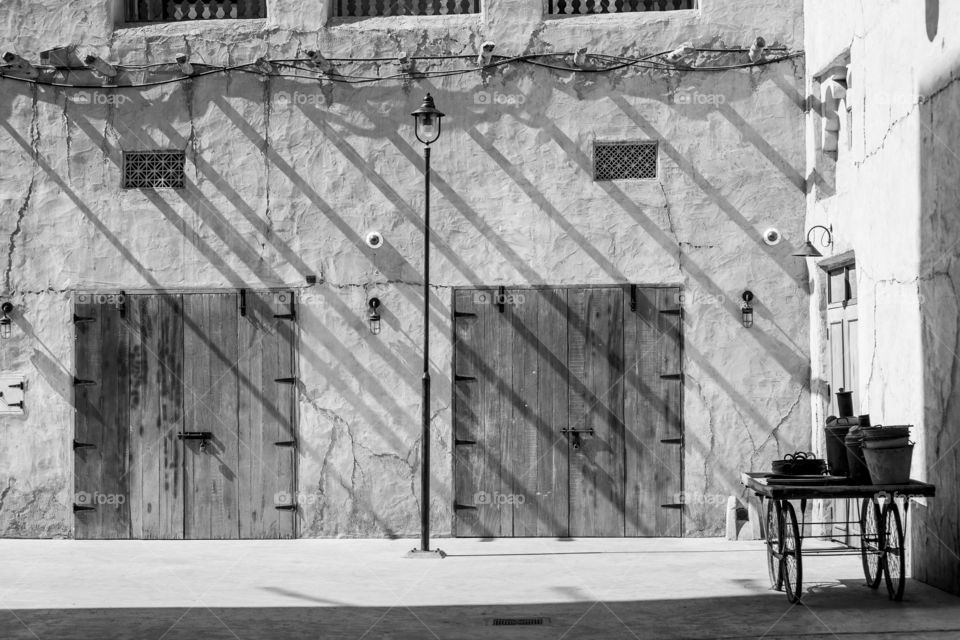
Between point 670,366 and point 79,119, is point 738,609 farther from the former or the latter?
point 79,119

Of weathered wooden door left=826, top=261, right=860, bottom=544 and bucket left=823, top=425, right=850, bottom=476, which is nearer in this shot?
bucket left=823, top=425, right=850, bottom=476

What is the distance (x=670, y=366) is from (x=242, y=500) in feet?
13.5

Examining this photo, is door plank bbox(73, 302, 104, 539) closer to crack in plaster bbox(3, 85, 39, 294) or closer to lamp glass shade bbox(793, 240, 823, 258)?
crack in plaster bbox(3, 85, 39, 294)

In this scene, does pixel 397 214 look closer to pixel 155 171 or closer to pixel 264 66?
pixel 264 66

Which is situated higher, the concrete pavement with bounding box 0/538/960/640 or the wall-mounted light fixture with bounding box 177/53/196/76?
the wall-mounted light fixture with bounding box 177/53/196/76

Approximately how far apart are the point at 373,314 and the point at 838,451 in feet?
15.6

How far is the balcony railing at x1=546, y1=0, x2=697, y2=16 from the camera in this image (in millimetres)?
11914

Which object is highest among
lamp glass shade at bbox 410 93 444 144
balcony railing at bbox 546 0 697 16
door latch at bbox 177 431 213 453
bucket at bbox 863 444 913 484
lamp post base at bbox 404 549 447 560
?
balcony railing at bbox 546 0 697 16

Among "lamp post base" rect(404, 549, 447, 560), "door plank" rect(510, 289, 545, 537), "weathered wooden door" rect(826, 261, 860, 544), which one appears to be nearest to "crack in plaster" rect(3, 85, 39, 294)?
"lamp post base" rect(404, 549, 447, 560)

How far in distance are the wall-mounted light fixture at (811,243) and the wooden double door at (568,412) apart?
1298 mm

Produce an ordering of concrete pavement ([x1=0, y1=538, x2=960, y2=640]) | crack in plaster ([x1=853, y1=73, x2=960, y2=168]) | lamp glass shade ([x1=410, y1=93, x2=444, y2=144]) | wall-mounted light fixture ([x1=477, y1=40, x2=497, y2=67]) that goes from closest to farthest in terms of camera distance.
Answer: concrete pavement ([x1=0, y1=538, x2=960, y2=640]) < crack in plaster ([x1=853, y1=73, x2=960, y2=168]) < lamp glass shade ([x1=410, y1=93, x2=444, y2=144]) < wall-mounted light fixture ([x1=477, y1=40, x2=497, y2=67])

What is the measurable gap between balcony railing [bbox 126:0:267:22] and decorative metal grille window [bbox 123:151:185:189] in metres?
1.35

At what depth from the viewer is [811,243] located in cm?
1097

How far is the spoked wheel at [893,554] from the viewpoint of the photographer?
7953mm
